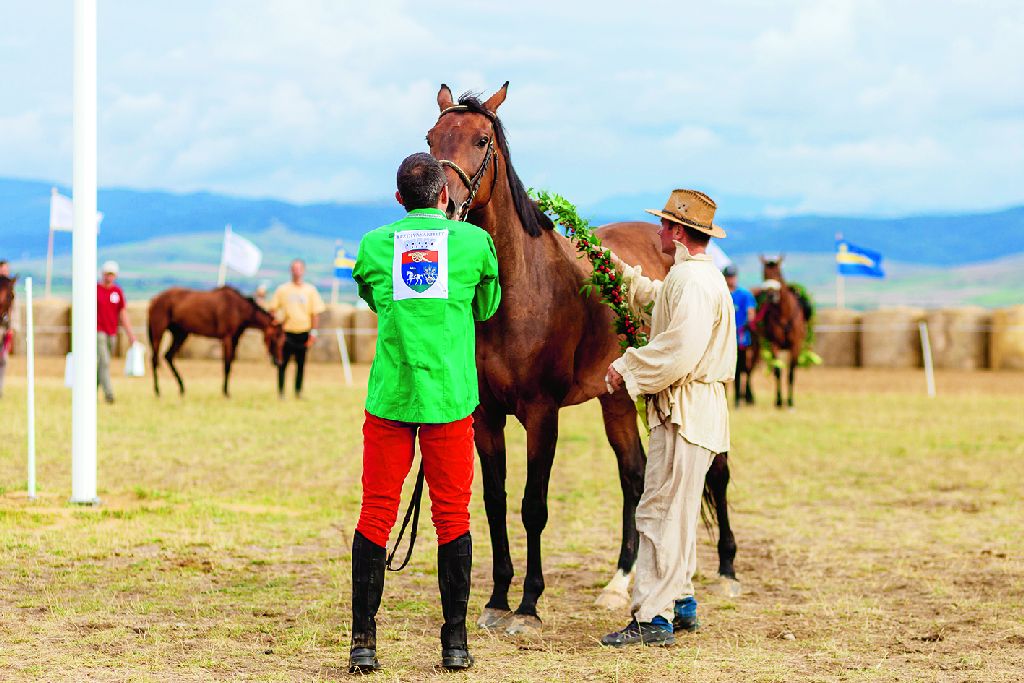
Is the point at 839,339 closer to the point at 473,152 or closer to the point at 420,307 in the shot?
the point at 473,152

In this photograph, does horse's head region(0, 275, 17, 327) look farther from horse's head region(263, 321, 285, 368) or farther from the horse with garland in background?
the horse with garland in background

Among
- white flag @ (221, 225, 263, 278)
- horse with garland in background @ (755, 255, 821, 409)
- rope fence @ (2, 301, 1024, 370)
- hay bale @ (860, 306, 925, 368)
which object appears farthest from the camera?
hay bale @ (860, 306, 925, 368)

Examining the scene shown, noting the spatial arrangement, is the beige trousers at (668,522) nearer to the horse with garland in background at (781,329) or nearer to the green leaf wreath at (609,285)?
the green leaf wreath at (609,285)

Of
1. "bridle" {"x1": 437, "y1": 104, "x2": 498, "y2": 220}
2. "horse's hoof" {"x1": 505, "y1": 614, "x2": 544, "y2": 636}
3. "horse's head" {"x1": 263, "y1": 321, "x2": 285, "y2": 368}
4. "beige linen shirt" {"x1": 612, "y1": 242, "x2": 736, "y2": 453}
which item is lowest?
"horse's hoof" {"x1": 505, "y1": 614, "x2": 544, "y2": 636}

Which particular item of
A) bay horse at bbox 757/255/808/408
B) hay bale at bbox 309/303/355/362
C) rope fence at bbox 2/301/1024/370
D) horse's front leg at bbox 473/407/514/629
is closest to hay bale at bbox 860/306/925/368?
rope fence at bbox 2/301/1024/370

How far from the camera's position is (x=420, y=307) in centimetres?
468

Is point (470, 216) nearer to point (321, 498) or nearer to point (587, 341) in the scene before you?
point (587, 341)

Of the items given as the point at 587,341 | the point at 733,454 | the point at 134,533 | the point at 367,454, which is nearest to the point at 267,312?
the point at 733,454

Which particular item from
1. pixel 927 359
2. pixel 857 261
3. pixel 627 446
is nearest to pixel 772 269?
pixel 927 359

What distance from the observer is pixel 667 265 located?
7605mm

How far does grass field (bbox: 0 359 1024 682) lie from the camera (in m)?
5.18

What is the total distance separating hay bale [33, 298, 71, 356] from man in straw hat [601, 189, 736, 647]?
2615 cm

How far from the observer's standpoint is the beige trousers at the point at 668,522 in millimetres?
5406

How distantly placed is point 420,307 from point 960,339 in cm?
2345
